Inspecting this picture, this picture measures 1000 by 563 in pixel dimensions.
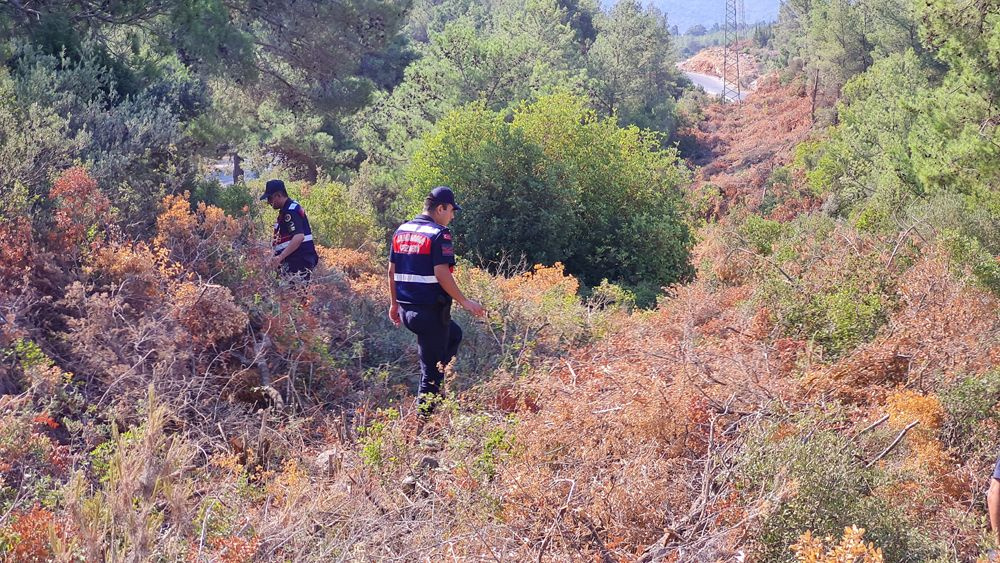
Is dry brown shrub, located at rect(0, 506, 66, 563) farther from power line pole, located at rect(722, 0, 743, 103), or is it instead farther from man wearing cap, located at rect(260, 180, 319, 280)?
power line pole, located at rect(722, 0, 743, 103)

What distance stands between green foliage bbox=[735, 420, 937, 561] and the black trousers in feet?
7.96

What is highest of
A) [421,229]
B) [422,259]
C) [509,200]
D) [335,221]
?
[421,229]

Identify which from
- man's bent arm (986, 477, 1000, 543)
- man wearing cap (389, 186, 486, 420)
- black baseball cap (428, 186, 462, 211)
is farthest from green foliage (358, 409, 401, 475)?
man's bent arm (986, 477, 1000, 543)

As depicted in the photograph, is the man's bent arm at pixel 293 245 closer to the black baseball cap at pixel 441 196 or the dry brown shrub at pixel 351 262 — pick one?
the black baseball cap at pixel 441 196

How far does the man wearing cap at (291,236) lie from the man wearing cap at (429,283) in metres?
2.05

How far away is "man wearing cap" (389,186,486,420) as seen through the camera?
5605 millimetres

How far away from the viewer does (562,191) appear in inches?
564

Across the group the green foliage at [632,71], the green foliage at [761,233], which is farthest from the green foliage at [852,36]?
the green foliage at [761,233]

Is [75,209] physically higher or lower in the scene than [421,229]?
lower

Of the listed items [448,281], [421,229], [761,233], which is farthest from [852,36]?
[448,281]

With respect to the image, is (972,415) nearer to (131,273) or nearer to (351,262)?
(131,273)

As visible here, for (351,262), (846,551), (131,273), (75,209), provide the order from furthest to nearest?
1. (351,262)
2. (75,209)
3. (131,273)
4. (846,551)

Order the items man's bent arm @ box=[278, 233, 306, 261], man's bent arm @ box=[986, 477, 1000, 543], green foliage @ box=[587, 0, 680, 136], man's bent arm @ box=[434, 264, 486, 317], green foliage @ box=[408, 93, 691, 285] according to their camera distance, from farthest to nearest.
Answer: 1. green foliage @ box=[587, 0, 680, 136]
2. green foliage @ box=[408, 93, 691, 285]
3. man's bent arm @ box=[278, 233, 306, 261]
4. man's bent arm @ box=[434, 264, 486, 317]
5. man's bent arm @ box=[986, 477, 1000, 543]

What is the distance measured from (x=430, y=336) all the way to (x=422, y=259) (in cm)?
53
